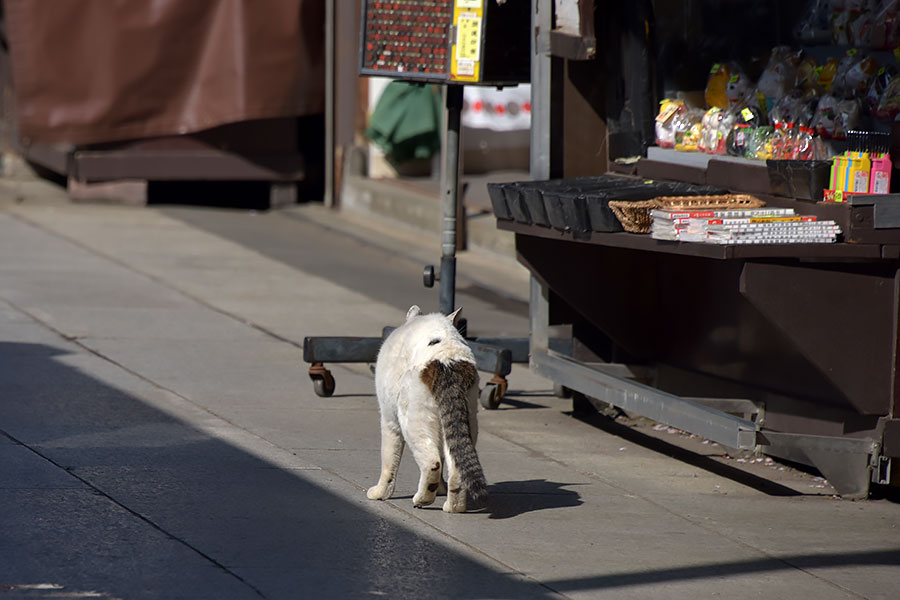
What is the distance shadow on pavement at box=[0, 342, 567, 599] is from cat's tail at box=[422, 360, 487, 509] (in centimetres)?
28

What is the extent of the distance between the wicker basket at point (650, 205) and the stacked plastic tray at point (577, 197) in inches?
2.5

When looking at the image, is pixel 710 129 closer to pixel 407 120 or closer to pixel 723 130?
pixel 723 130

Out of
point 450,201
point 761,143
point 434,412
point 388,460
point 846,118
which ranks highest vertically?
point 846,118

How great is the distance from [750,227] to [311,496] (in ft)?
6.70

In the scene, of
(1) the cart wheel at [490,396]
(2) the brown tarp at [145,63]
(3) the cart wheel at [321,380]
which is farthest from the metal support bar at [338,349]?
(2) the brown tarp at [145,63]

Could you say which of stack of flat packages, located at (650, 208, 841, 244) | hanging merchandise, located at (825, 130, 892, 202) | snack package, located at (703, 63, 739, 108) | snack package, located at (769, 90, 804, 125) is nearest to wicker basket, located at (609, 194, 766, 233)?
stack of flat packages, located at (650, 208, 841, 244)

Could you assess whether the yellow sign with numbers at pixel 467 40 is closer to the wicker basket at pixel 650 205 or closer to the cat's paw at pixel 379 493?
the wicker basket at pixel 650 205

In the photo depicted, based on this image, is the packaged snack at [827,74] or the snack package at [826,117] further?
the packaged snack at [827,74]

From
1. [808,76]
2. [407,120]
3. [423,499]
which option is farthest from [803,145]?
[407,120]

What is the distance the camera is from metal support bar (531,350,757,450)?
5.79 metres

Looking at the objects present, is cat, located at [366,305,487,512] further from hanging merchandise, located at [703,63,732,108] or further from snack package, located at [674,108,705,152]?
hanging merchandise, located at [703,63,732,108]

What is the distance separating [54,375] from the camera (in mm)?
7512

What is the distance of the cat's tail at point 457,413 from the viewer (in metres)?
5.24

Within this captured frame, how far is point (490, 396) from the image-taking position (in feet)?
23.9
